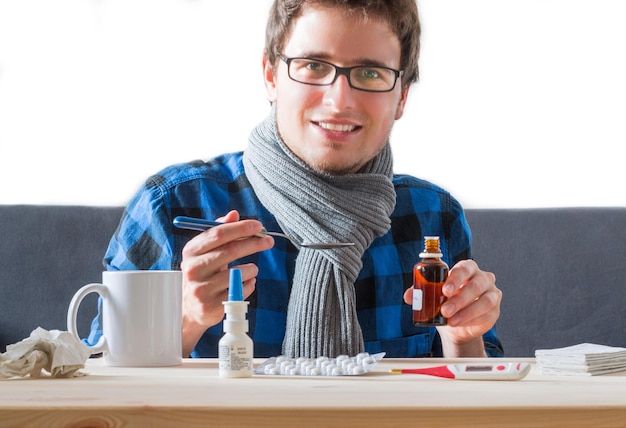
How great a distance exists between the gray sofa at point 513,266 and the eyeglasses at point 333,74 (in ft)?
2.31

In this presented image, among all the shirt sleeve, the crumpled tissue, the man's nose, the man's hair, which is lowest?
the crumpled tissue

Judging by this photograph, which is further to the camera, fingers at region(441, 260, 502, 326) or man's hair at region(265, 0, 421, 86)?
man's hair at region(265, 0, 421, 86)

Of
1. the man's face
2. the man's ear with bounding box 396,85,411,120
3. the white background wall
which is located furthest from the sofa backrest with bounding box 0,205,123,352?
the man's ear with bounding box 396,85,411,120

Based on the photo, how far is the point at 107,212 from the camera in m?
2.18

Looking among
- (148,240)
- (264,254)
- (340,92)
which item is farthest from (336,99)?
(148,240)

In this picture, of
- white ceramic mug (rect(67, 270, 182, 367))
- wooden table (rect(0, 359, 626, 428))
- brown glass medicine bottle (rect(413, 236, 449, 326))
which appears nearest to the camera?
wooden table (rect(0, 359, 626, 428))

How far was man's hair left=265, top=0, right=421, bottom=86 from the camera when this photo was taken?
163 centimetres

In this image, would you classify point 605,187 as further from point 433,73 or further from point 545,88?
point 433,73

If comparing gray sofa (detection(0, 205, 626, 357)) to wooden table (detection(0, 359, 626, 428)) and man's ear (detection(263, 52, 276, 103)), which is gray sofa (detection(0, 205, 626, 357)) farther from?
wooden table (detection(0, 359, 626, 428))

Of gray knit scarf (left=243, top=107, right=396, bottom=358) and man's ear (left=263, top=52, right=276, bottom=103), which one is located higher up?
man's ear (left=263, top=52, right=276, bottom=103)

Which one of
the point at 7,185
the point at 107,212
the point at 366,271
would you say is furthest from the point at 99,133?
the point at 366,271

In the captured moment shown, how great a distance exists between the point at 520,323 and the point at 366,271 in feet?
2.13

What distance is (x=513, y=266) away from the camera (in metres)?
2.23

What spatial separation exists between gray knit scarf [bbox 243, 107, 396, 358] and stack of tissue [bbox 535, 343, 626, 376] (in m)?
0.53
